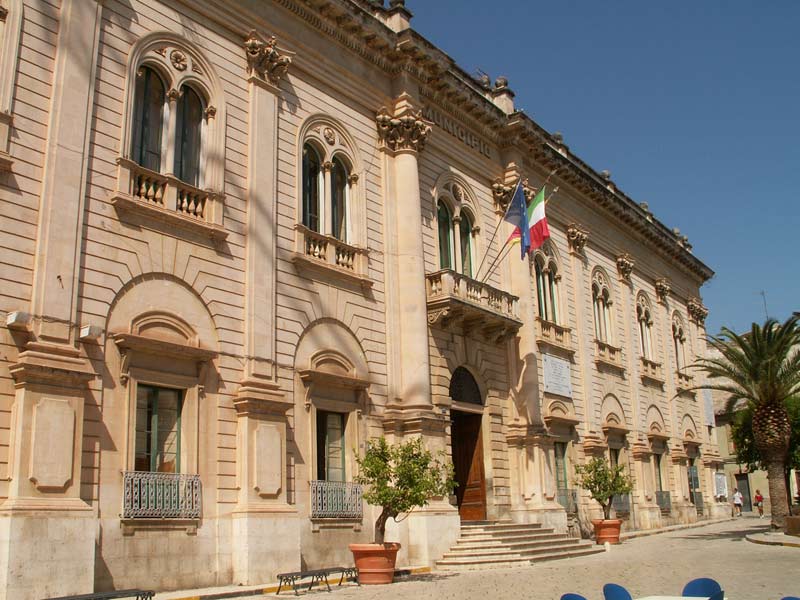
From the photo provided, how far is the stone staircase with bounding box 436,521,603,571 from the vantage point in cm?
1909

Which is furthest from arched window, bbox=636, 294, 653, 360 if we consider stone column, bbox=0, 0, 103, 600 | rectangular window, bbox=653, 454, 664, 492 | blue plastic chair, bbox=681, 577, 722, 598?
blue plastic chair, bbox=681, 577, 722, 598

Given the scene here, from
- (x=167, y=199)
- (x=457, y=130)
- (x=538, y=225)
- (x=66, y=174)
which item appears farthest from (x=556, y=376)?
(x=66, y=174)

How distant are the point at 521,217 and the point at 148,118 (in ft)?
35.3

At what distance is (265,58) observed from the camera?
18344mm

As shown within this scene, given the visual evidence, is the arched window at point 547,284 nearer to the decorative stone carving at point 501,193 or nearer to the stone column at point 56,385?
the decorative stone carving at point 501,193

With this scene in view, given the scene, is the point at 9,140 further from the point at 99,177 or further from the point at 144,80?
the point at 144,80

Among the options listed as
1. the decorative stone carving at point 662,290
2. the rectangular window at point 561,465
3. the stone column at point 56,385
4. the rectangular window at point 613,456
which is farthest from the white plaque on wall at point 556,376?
the stone column at point 56,385

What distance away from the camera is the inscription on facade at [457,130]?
23719 millimetres

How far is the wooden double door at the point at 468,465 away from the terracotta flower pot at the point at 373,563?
7039mm

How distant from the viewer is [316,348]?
1838cm

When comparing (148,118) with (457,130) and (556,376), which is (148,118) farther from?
(556,376)

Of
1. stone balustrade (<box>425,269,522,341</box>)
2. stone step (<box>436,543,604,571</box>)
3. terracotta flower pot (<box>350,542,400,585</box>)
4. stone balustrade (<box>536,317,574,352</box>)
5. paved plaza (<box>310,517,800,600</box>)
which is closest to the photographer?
paved plaza (<box>310,517,800,600</box>)

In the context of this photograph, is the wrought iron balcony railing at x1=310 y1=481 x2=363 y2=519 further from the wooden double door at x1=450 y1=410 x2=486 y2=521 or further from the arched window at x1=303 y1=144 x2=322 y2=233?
the arched window at x1=303 y1=144 x2=322 y2=233

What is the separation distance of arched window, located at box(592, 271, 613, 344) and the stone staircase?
1013 cm
